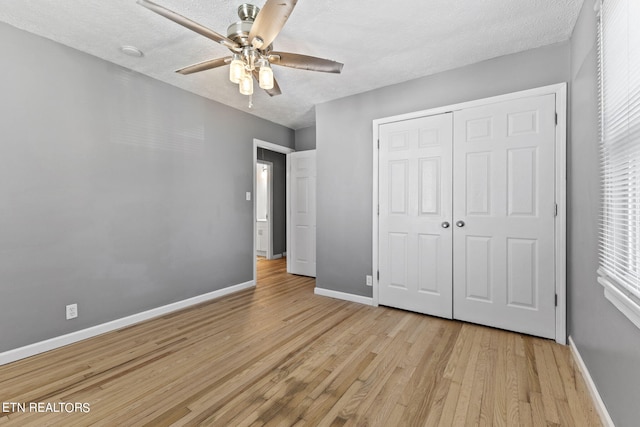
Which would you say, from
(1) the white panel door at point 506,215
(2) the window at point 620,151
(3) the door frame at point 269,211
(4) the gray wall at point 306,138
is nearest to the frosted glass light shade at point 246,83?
(2) the window at point 620,151

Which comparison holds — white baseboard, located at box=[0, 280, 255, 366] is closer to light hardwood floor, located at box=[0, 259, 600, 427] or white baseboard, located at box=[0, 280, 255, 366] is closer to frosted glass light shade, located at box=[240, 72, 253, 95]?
light hardwood floor, located at box=[0, 259, 600, 427]

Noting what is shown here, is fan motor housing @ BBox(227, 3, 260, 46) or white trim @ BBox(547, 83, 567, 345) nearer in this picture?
fan motor housing @ BBox(227, 3, 260, 46)

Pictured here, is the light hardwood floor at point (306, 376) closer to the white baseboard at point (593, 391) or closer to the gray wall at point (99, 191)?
the white baseboard at point (593, 391)

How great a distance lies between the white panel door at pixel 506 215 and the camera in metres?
2.46

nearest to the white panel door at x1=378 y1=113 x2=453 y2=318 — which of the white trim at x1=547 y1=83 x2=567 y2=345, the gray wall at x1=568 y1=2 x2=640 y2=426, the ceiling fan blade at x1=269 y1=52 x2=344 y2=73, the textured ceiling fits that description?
the textured ceiling

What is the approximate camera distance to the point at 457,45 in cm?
248

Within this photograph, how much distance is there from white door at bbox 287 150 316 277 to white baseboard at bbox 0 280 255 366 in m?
1.50

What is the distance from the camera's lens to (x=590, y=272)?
1866 mm

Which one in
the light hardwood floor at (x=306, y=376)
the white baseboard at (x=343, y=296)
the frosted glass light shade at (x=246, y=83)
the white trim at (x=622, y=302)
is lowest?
the light hardwood floor at (x=306, y=376)

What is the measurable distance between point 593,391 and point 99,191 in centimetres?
405

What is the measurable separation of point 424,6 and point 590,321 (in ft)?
7.83

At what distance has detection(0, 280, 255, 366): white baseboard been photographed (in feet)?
7.22

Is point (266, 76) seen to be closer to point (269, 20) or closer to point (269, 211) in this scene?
point (269, 20)

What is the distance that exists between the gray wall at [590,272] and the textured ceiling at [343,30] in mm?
447
